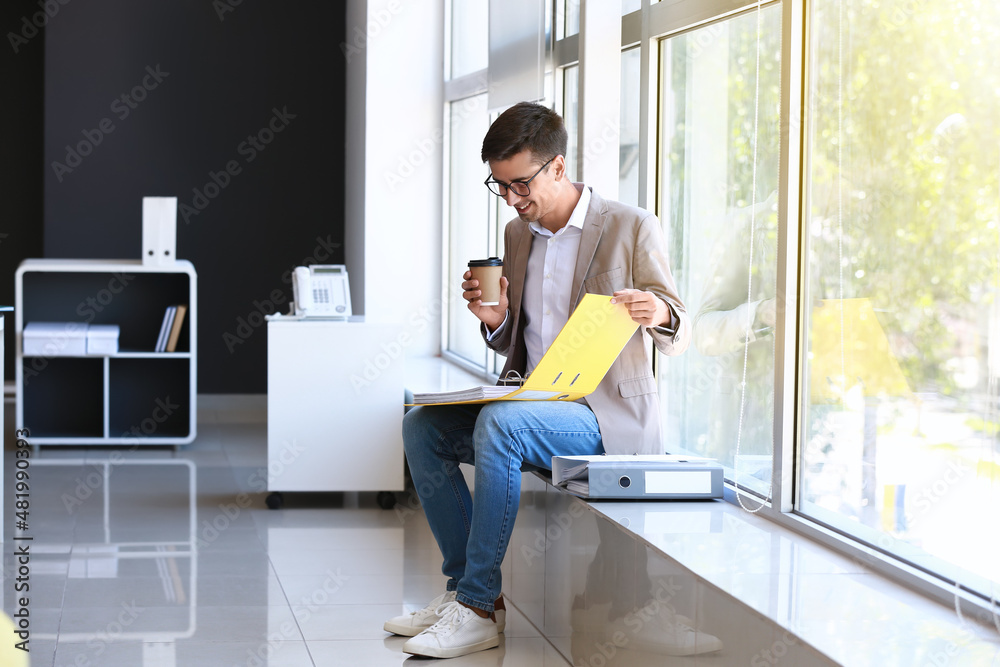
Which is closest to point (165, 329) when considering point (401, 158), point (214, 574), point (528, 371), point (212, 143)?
point (401, 158)

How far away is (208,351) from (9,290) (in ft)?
5.40

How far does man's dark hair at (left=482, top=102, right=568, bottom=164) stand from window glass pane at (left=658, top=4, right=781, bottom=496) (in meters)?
0.47

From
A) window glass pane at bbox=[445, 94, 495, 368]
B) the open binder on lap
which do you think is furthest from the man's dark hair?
window glass pane at bbox=[445, 94, 495, 368]

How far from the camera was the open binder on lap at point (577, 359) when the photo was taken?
2359 mm

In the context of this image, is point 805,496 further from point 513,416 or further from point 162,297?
point 162,297

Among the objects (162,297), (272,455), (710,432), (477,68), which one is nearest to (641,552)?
(710,432)

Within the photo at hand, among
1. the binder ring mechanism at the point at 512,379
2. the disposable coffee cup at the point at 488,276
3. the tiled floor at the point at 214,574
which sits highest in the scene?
the disposable coffee cup at the point at 488,276

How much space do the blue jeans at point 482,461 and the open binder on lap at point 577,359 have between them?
5 centimetres

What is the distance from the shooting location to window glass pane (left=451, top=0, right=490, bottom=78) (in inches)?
205

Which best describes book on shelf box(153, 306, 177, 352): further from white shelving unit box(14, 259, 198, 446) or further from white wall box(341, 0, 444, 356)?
white wall box(341, 0, 444, 356)

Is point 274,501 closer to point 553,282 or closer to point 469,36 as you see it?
point 553,282

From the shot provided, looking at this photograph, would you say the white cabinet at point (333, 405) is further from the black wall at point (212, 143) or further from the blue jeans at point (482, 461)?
the black wall at point (212, 143)

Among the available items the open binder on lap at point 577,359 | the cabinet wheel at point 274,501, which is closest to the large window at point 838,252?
the open binder on lap at point 577,359

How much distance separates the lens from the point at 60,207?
661 cm
